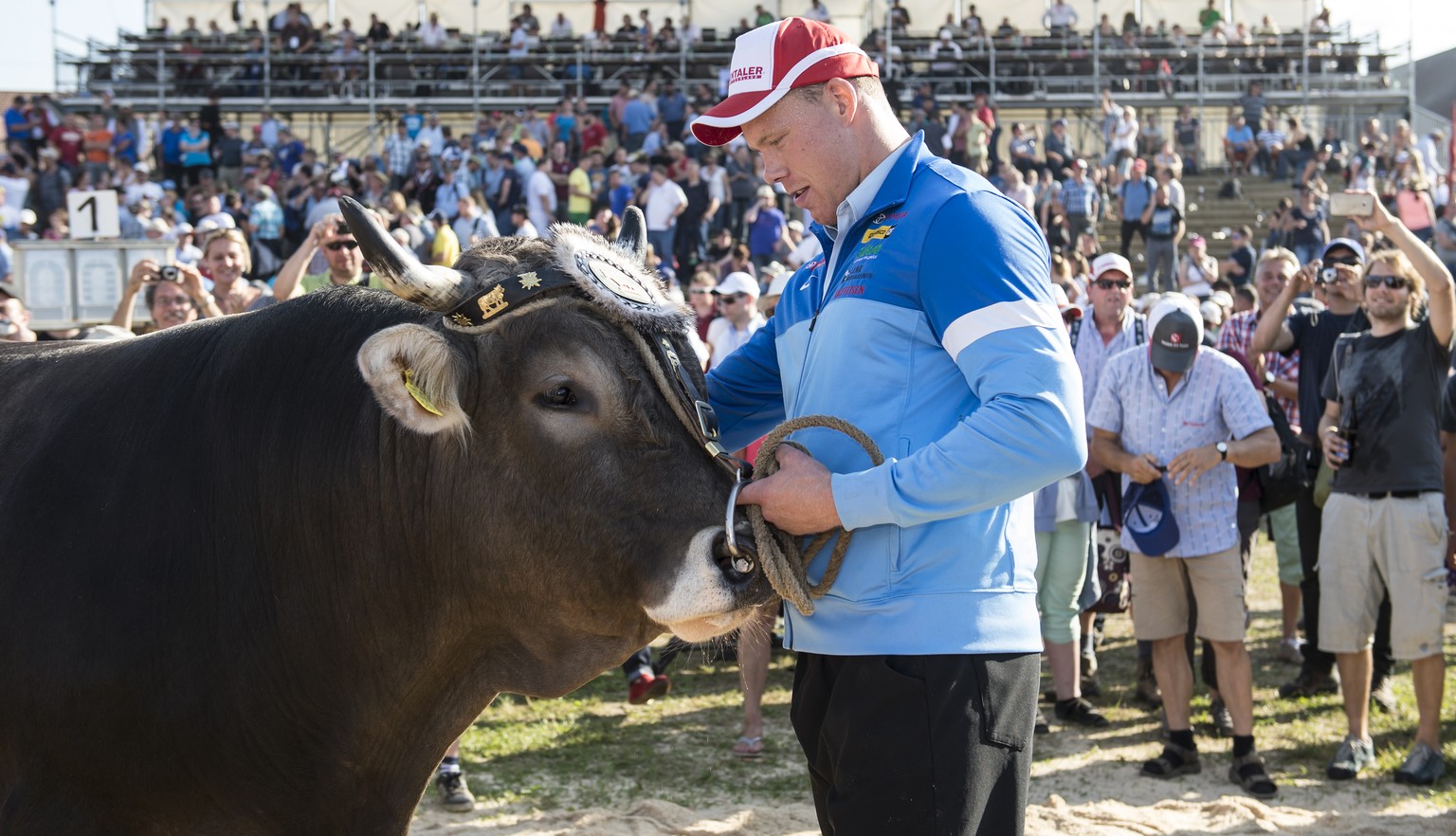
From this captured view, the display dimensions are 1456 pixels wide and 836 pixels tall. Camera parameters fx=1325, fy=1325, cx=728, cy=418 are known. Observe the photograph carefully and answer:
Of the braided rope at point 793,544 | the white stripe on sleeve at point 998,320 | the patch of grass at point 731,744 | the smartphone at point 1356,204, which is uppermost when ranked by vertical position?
the smartphone at point 1356,204

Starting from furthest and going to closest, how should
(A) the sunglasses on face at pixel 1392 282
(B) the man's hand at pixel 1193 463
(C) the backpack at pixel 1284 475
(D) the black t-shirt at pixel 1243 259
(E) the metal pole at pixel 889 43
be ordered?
(E) the metal pole at pixel 889 43 < (D) the black t-shirt at pixel 1243 259 < (C) the backpack at pixel 1284 475 < (A) the sunglasses on face at pixel 1392 282 < (B) the man's hand at pixel 1193 463

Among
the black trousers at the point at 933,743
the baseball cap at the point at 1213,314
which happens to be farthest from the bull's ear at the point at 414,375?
the baseball cap at the point at 1213,314

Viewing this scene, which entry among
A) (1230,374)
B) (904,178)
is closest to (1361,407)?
(1230,374)

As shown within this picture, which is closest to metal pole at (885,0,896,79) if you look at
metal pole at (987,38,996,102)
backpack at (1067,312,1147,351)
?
metal pole at (987,38,996,102)

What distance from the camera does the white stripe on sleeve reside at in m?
2.60

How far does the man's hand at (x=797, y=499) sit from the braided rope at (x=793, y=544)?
0.09 ft

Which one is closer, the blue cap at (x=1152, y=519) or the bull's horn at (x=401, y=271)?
the bull's horn at (x=401, y=271)

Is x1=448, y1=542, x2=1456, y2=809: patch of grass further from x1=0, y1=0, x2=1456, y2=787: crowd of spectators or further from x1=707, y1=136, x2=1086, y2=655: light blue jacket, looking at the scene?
x1=707, y1=136, x2=1086, y2=655: light blue jacket

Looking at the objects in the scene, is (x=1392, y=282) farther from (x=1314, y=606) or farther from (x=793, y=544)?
(x=793, y=544)

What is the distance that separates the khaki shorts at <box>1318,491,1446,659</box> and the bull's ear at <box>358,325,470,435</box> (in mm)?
5577

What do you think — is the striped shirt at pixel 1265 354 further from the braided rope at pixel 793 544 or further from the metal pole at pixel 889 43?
the metal pole at pixel 889 43

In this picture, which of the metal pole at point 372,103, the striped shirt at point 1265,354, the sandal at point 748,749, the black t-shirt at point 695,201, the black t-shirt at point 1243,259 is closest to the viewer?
the sandal at point 748,749

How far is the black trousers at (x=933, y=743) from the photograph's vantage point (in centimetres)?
265

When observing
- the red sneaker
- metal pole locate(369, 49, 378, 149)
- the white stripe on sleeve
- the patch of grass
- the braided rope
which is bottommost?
the patch of grass
